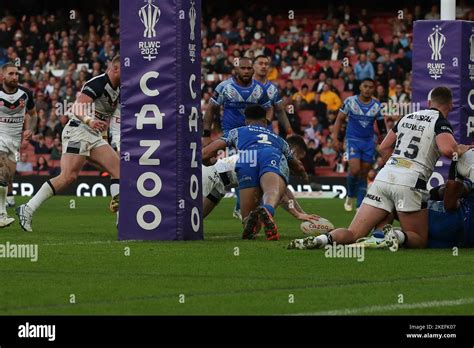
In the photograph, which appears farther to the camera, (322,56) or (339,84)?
(322,56)

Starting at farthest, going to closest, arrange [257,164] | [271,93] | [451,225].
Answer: [271,93] < [257,164] < [451,225]

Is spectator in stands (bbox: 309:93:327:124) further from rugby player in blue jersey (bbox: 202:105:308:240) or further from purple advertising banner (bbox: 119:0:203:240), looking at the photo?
purple advertising banner (bbox: 119:0:203:240)

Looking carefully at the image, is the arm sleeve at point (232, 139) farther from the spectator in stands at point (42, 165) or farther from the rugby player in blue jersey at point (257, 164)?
the spectator in stands at point (42, 165)

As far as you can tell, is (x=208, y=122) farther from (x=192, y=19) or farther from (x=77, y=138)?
(x=192, y=19)

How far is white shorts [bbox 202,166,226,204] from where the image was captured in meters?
15.4

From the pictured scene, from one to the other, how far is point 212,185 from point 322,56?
19.1 m

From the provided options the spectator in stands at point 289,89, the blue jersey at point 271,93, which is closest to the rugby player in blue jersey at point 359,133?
the blue jersey at point 271,93

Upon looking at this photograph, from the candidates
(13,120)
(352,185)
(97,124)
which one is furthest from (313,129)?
(97,124)

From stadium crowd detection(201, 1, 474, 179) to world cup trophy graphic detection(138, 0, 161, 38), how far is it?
1584cm

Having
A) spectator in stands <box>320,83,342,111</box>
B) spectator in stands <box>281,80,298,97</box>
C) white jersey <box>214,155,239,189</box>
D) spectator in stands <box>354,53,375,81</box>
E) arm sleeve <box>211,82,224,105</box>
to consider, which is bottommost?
white jersey <box>214,155,239,189</box>

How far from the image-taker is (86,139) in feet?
51.3

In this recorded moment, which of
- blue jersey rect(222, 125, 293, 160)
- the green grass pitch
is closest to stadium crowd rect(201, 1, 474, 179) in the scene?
blue jersey rect(222, 125, 293, 160)
